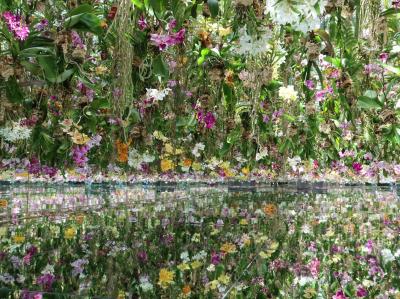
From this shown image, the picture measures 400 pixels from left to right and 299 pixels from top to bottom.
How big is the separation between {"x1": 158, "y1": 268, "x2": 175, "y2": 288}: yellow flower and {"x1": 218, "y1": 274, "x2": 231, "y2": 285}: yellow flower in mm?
175

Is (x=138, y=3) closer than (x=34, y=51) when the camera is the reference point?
Yes

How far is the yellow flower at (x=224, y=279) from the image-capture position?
5.87 ft

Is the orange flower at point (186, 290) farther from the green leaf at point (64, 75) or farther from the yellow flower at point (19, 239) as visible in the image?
the yellow flower at point (19, 239)

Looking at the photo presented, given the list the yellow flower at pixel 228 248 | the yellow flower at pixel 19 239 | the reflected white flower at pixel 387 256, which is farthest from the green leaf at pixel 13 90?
the reflected white flower at pixel 387 256

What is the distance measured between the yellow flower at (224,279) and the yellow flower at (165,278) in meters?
0.18

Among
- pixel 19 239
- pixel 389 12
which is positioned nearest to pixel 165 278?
pixel 389 12

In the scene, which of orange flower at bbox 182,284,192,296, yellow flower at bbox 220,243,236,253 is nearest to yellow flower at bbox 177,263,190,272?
orange flower at bbox 182,284,192,296

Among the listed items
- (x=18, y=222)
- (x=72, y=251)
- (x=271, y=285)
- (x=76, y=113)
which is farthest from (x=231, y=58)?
(x=18, y=222)

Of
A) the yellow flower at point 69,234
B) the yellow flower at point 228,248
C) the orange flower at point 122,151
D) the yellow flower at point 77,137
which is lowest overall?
the yellow flower at point 69,234

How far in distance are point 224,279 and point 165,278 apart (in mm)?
216

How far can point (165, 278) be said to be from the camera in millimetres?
1800

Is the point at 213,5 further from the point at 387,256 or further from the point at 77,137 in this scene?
the point at 387,256

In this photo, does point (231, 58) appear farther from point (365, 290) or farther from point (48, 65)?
point (365, 290)

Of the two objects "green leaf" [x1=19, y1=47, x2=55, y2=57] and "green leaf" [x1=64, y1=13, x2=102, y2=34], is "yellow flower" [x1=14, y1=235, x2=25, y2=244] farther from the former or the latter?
"green leaf" [x1=64, y1=13, x2=102, y2=34]
